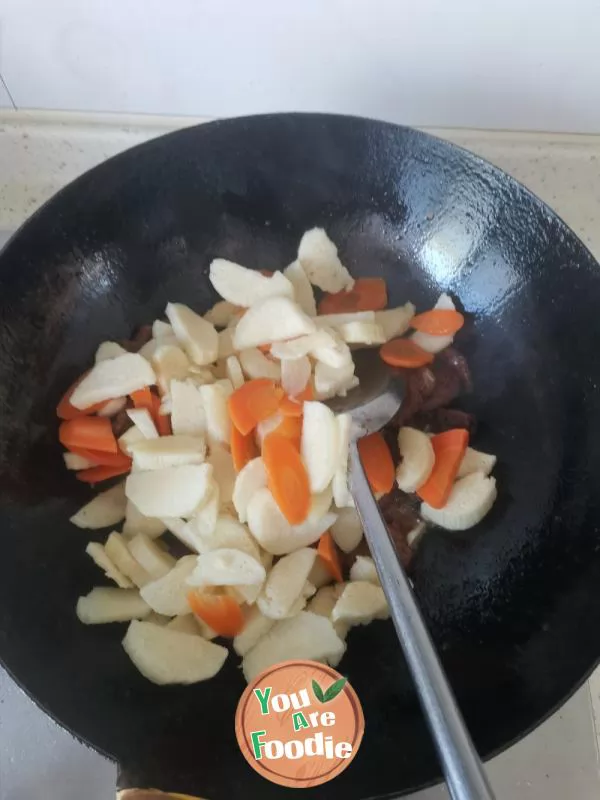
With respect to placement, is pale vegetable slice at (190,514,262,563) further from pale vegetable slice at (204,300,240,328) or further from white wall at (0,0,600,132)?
white wall at (0,0,600,132)

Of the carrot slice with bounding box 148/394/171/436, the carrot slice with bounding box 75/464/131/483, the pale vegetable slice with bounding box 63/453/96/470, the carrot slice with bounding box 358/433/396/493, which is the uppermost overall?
the carrot slice with bounding box 358/433/396/493

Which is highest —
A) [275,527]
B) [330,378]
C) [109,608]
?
[330,378]

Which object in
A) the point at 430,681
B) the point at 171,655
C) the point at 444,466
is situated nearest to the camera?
the point at 430,681

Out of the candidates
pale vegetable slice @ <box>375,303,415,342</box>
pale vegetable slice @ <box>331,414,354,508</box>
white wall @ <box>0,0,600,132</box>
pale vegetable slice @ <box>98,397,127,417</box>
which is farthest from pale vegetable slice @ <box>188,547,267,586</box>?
white wall @ <box>0,0,600,132</box>

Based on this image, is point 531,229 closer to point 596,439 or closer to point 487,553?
point 596,439

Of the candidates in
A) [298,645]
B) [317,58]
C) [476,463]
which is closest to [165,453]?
[298,645]

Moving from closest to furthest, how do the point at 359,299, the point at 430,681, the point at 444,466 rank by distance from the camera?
the point at 430,681 < the point at 444,466 < the point at 359,299

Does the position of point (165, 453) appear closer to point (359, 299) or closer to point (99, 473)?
point (99, 473)
